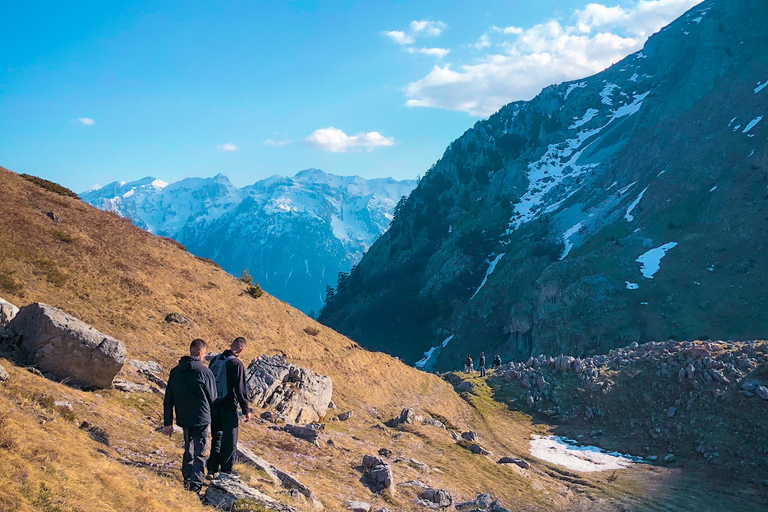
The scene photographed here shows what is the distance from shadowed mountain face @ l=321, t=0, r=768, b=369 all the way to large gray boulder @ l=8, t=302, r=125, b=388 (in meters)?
70.0

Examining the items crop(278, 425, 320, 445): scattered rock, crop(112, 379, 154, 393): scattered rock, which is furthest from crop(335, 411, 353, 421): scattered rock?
crop(112, 379, 154, 393): scattered rock

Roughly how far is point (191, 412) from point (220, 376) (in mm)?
1065

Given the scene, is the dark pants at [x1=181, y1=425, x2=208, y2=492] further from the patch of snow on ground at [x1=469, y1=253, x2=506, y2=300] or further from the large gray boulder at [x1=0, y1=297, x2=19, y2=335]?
the patch of snow on ground at [x1=469, y1=253, x2=506, y2=300]

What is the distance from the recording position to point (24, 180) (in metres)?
31.7

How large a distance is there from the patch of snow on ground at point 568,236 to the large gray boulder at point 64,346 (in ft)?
352

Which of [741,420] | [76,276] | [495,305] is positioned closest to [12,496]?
[76,276]

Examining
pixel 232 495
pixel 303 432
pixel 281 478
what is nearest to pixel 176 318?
pixel 303 432

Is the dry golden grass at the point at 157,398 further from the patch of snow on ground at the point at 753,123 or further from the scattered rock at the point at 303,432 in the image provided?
the patch of snow on ground at the point at 753,123

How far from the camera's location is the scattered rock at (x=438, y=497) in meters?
15.9

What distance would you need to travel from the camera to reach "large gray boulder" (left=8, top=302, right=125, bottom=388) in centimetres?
1316

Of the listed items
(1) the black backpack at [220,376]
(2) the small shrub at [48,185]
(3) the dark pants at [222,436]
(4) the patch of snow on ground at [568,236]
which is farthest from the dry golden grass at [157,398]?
(4) the patch of snow on ground at [568,236]

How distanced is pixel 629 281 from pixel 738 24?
11465 centimetres

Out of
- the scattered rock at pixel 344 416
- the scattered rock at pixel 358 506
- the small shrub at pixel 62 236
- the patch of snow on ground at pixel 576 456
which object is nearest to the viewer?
the scattered rock at pixel 358 506

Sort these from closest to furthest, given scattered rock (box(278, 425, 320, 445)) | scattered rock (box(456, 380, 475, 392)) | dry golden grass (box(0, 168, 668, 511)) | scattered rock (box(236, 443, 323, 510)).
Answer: dry golden grass (box(0, 168, 668, 511)) → scattered rock (box(236, 443, 323, 510)) → scattered rock (box(278, 425, 320, 445)) → scattered rock (box(456, 380, 475, 392))
